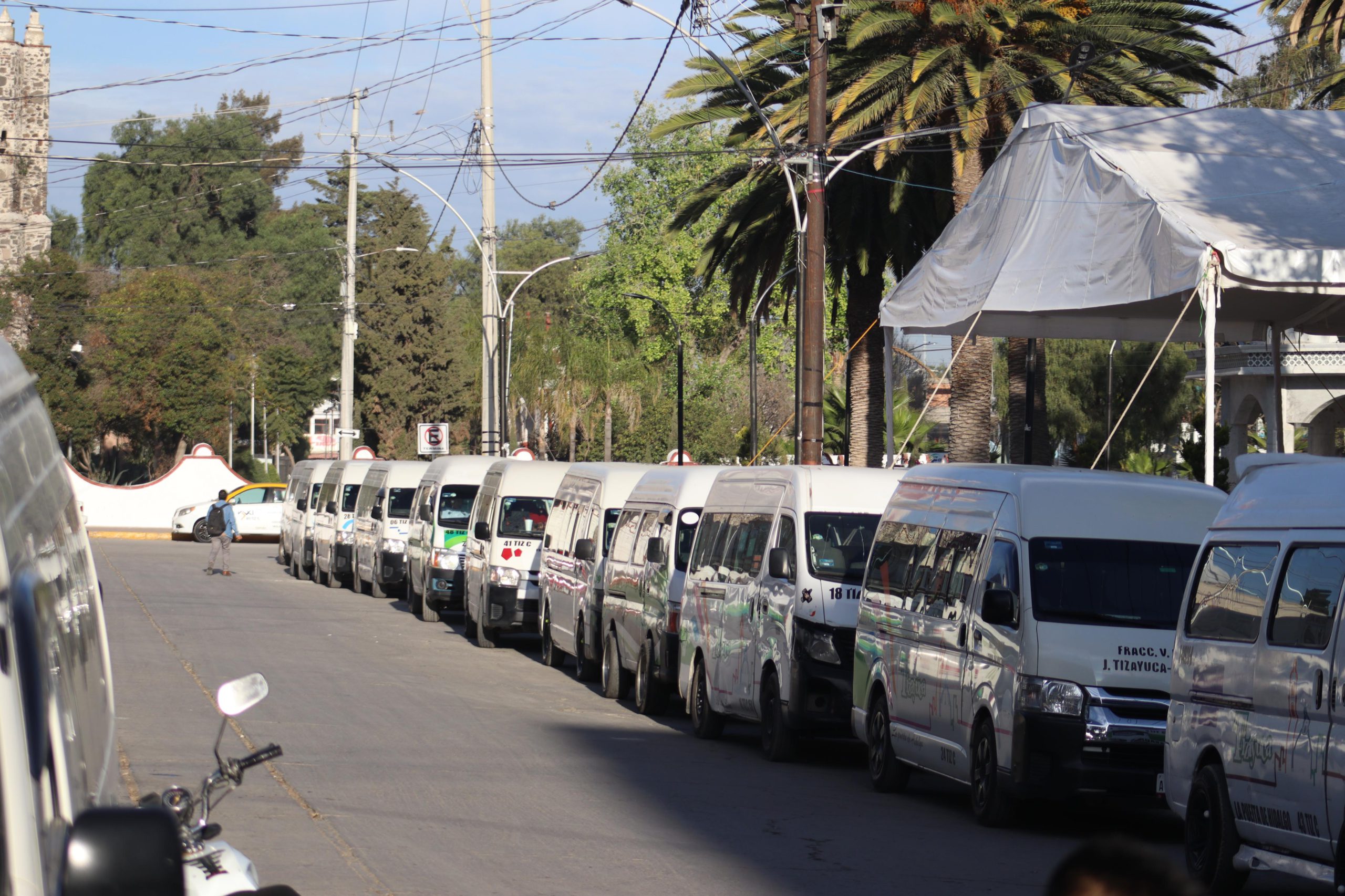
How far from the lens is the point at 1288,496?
28.8ft

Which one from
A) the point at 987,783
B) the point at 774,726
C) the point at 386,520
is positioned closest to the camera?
the point at 987,783

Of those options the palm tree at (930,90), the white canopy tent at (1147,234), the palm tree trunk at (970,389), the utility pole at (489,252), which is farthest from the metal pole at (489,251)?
the white canopy tent at (1147,234)

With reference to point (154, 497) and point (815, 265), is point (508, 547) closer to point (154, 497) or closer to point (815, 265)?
point (815, 265)

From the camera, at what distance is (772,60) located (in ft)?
93.2

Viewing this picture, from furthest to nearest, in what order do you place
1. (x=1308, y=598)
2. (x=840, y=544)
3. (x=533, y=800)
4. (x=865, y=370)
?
(x=865, y=370), (x=840, y=544), (x=533, y=800), (x=1308, y=598)

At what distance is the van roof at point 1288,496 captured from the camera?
8.31 meters

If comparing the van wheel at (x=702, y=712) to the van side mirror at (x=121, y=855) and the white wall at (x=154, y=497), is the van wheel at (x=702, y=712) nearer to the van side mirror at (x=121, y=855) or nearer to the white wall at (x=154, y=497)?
the van side mirror at (x=121, y=855)

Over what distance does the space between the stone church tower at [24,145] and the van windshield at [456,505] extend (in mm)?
61787

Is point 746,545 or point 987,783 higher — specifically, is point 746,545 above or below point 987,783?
above

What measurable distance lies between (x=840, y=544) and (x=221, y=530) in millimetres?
23435

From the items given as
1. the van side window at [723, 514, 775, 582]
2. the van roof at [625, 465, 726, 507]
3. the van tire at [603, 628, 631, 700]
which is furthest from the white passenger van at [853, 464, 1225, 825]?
the van tire at [603, 628, 631, 700]

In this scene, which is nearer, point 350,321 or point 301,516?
point 301,516

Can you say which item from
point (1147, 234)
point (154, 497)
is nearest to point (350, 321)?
point (154, 497)

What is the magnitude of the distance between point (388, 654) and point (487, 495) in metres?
3.67
